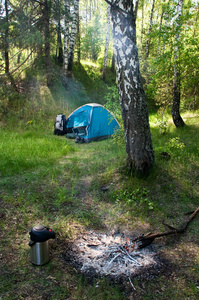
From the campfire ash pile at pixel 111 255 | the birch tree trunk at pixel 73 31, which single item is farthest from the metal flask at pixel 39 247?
the birch tree trunk at pixel 73 31

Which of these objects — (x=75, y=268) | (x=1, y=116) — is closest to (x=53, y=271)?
(x=75, y=268)

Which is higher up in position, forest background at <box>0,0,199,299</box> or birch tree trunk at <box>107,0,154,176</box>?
birch tree trunk at <box>107,0,154,176</box>

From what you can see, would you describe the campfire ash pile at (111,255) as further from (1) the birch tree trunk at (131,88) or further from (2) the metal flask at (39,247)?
(1) the birch tree trunk at (131,88)

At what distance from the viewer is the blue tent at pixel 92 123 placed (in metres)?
9.31

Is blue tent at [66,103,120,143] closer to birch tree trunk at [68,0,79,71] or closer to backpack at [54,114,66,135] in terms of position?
backpack at [54,114,66,135]

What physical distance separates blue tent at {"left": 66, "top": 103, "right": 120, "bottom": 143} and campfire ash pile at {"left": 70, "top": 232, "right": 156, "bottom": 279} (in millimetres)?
6128

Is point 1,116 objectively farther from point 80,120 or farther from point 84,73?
point 84,73

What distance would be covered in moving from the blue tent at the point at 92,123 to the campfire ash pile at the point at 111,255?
6128 mm

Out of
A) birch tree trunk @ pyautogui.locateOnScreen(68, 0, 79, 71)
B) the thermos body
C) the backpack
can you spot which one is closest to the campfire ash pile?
the thermos body

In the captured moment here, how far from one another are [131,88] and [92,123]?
5.20m

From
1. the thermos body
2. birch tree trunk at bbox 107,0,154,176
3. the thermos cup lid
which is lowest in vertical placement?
the thermos body

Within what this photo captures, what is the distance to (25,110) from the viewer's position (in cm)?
Result: 1088

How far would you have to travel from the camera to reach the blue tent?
931 centimetres

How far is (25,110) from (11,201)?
7.74m
